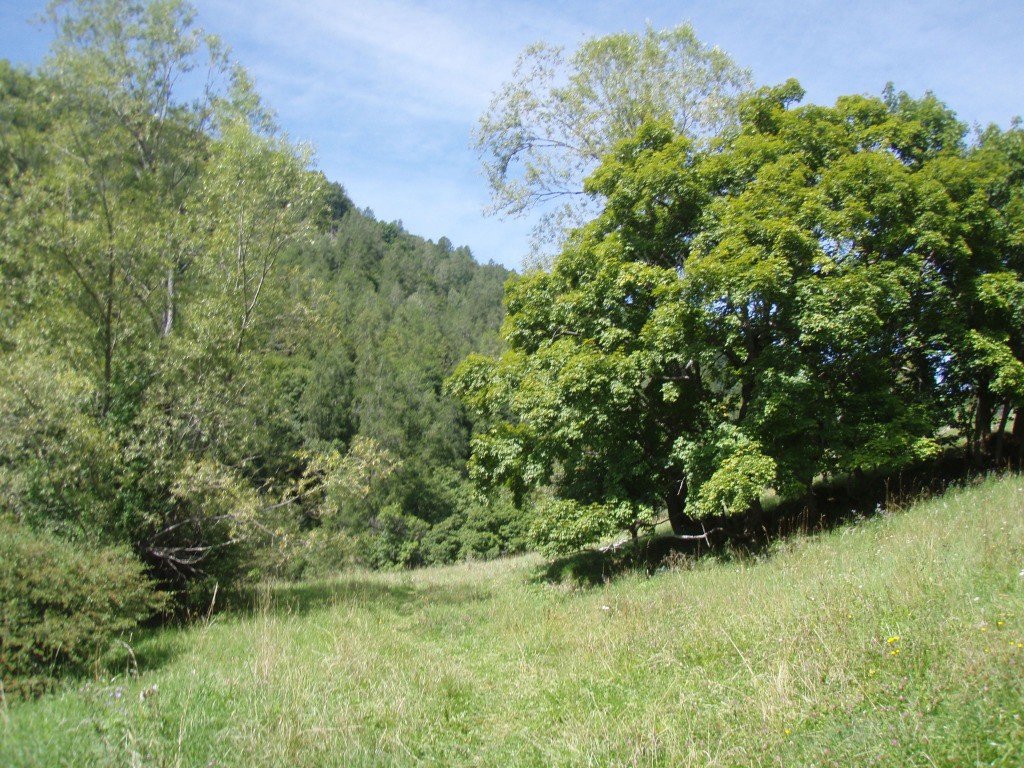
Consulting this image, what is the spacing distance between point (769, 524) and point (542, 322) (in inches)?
298

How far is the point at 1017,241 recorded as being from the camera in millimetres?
13383

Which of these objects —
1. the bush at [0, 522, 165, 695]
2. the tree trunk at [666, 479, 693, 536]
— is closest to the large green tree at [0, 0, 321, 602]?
the bush at [0, 522, 165, 695]

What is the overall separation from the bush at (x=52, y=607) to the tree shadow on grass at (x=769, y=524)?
8.62 m

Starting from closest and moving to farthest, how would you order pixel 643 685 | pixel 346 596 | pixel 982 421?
pixel 643 685, pixel 346 596, pixel 982 421

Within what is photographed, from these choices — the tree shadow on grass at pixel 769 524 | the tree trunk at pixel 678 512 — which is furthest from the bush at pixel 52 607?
the tree trunk at pixel 678 512

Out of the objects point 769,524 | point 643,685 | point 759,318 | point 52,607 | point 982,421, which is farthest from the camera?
point 769,524

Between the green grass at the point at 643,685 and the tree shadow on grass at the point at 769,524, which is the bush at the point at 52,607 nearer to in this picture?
the green grass at the point at 643,685

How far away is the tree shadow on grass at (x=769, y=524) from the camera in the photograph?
13008 millimetres

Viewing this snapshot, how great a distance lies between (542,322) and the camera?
15180 mm

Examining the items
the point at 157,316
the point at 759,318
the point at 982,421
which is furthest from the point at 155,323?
the point at 982,421

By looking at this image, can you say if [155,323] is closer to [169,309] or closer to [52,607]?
[169,309]

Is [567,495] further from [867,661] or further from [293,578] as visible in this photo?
[867,661]

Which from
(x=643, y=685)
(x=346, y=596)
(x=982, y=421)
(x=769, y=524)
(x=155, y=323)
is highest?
(x=155, y=323)

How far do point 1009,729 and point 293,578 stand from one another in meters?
16.4
